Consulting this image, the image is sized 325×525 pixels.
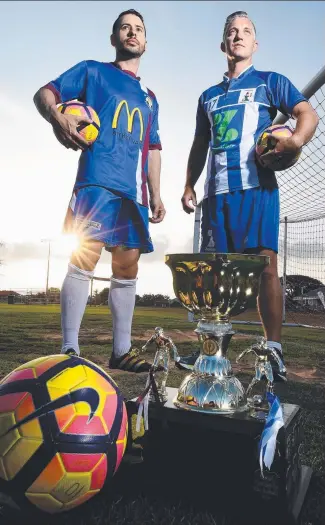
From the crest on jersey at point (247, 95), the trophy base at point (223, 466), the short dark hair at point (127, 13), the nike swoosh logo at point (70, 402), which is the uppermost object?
the short dark hair at point (127, 13)

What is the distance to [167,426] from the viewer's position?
1.49 metres

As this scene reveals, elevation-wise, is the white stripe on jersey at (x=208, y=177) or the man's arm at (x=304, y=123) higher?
the man's arm at (x=304, y=123)

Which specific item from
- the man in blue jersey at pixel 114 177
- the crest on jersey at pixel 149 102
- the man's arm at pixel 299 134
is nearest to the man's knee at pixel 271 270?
the man's arm at pixel 299 134

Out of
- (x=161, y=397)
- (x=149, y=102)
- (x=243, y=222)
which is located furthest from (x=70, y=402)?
(x=149, y=102)

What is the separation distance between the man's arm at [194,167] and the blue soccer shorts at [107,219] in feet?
Answer: 0.96

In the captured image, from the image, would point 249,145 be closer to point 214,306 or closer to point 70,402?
point 214,306

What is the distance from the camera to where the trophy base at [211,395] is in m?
1.49

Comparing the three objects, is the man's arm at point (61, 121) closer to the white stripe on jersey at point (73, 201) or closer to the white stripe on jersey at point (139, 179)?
the white stripe on jersey at point (73, 201)

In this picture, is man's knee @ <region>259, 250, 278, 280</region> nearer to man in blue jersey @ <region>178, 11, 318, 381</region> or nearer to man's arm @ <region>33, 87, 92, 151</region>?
man in blue jersey @ <region>178, 11, 318, 381</region>

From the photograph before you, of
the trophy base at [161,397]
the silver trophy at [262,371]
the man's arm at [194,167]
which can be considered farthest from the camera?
the man's arm at [194,167]

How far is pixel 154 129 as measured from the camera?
10.8 feet

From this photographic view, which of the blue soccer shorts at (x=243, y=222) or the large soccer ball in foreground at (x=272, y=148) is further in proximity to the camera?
the blue soccer shorts at (x=243, y=222)

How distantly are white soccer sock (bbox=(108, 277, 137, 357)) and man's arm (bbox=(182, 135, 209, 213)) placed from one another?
60 cm

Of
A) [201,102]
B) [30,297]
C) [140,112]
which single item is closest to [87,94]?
[140,112]
